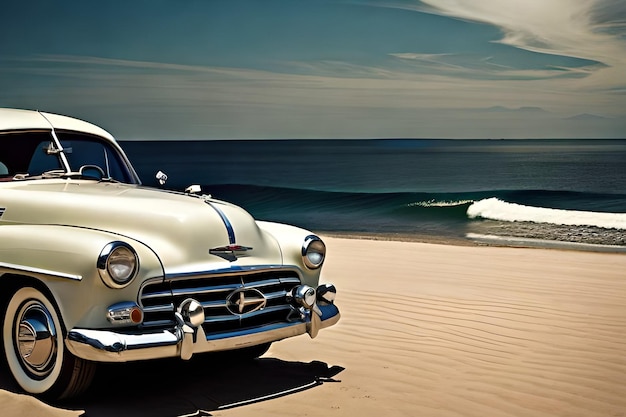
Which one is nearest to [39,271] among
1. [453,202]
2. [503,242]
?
[503,242]

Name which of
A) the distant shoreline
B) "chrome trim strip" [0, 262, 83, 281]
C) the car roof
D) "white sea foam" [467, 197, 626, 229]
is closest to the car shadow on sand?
"chrome trim strip" [0, 262, 83, 281]

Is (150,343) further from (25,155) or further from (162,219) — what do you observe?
(25,155)

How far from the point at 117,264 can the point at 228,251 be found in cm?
75

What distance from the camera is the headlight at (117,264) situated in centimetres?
449

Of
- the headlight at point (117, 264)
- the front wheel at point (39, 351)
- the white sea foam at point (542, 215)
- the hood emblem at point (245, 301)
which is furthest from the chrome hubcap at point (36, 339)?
the white sea foam at point (542, 215)

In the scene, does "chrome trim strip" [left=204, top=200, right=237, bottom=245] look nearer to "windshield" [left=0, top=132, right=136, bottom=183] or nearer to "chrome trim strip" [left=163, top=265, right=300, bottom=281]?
"chrome trim strip" [left=163, top=265, right=300, bottom=281]

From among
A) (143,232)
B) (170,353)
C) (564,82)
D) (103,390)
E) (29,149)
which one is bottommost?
(103,390)

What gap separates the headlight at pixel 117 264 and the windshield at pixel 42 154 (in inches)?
61.5

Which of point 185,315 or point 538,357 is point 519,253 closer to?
point 538,357

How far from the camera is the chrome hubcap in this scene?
473 cm

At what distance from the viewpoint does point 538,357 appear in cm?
623

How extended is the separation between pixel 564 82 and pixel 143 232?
72612 mm

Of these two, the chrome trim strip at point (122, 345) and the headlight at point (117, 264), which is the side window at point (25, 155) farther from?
the chrome trim strip at point (122, 345)

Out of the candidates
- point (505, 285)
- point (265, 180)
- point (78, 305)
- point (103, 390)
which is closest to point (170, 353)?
point (78, 305)
